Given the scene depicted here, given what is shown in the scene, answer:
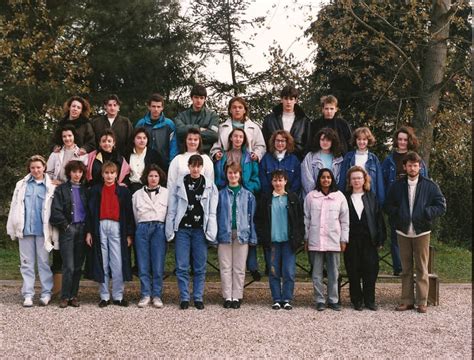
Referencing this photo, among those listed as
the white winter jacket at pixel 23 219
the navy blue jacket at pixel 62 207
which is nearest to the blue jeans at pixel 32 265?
the white winter jacket at pixel 23 219

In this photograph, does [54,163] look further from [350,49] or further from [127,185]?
[350,49]

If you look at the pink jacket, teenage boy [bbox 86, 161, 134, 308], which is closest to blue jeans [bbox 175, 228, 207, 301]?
teenage boy [bbox 86, 161, 134, 308]

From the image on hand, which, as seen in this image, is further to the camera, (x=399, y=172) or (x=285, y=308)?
(x=399, y=172)

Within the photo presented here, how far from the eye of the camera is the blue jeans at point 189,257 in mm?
6914

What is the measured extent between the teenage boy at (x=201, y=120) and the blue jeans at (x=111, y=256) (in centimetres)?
138

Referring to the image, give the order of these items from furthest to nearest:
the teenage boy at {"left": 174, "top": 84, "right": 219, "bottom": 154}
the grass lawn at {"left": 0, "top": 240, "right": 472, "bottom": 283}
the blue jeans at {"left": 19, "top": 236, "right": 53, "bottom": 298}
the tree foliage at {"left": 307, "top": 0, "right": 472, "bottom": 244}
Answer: the tree foliage at {"left": 307, "top": 0, "right": 472, "bottom": 244}, the grass lawn at {"left": 0, "top": 240, "right": 472, "bottom": 283}, the teenage boy at {"left": 174, "top": 84, "right": 219, "bottom": 154}, the blue jeans at {"left": 19, "top": 236, "right": 53, "bottom": 298}

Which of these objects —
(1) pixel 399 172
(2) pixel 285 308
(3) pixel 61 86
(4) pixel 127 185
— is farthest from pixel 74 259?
(3) pixel 61 86

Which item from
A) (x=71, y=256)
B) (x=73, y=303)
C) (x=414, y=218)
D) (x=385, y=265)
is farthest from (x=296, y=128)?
(x=385, y=265)

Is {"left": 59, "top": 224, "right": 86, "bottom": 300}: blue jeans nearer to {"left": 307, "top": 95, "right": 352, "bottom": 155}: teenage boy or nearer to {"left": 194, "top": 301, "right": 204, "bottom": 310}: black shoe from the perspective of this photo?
{"left": 194, "top": 301, "right": 204, "bottom": 310}: black shoe

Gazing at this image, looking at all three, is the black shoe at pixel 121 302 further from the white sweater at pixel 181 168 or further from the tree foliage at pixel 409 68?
the tree foliage at pixel 409 68

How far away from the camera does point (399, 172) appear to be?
305 inches

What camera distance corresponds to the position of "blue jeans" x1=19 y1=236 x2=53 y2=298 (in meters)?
7.04

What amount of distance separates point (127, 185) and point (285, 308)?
2321 millimetres

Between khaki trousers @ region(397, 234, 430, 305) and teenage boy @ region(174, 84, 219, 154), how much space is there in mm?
2529
